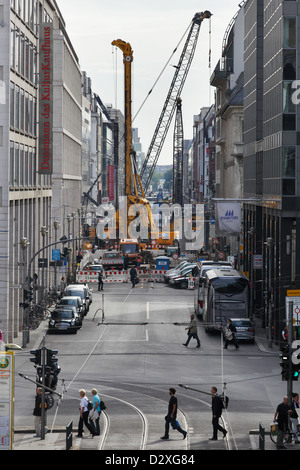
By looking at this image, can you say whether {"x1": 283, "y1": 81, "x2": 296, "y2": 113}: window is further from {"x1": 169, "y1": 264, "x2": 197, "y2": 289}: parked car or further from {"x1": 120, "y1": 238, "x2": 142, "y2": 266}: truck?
{"x1": 120, "y1": 238, "x2": 142, "y2": 266}: truck

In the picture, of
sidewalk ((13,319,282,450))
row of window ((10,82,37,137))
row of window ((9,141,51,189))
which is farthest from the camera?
row of window ((10,82,37,137))

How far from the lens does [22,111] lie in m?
63.5

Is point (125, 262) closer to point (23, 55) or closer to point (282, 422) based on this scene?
point (23, 55)

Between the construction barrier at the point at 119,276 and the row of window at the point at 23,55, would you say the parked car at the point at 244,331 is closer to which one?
the row of window at the point at 23,55

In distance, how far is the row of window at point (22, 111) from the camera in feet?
194

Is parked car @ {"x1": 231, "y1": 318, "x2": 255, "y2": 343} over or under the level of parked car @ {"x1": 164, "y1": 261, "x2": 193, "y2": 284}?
under

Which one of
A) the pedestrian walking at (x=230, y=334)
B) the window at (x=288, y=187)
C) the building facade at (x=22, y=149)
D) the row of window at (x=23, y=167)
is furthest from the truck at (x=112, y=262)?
the pedestrian walking at (x=230, y=334)

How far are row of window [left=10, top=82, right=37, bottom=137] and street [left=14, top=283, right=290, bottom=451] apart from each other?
11893 mm

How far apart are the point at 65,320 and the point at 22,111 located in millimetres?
12772

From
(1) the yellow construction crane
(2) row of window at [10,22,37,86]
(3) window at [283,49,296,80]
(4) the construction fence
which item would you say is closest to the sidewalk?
(3) window at [283,49,296,80]

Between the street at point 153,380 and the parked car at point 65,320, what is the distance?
49cm

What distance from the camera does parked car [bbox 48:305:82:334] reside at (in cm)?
5900
